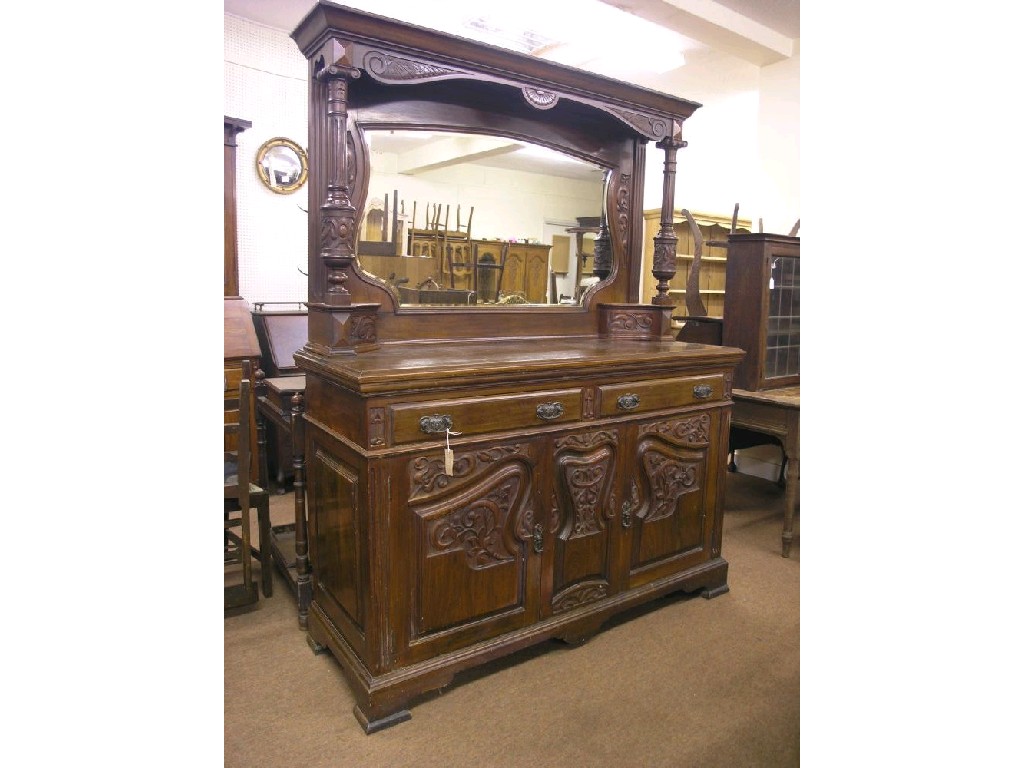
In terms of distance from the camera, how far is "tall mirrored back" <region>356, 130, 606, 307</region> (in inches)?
91.2

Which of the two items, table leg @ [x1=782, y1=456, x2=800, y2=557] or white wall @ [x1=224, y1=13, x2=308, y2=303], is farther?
white wall @ [x1=224, y1=13, x2=308, y2=303]

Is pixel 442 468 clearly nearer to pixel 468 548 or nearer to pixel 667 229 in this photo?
pixel 468 548

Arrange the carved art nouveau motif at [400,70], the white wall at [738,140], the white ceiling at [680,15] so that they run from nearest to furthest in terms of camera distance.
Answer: the carved art nouveau motif at [400,70] → the white ceiling at [680,15] → the white wall at [738,140]

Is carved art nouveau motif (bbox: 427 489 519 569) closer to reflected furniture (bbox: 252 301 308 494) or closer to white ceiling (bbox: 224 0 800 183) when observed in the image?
reflected furniture (bbox: 252 301 308 494)

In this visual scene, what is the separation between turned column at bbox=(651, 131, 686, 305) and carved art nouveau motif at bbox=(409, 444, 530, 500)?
1.12m

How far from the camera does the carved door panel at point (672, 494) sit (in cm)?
242

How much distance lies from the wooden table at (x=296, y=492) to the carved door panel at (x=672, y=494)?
1.16m

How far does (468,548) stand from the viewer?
6.64ft

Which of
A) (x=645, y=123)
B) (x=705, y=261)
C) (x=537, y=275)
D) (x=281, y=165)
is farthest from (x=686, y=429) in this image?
(x=705, y=261)

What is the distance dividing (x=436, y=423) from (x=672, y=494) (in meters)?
1.08

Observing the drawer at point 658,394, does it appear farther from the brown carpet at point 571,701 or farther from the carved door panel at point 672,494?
the brown carpet at point 571,701

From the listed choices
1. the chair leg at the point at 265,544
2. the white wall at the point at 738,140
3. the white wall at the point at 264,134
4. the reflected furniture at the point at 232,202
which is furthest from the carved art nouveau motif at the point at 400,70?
the white wall at the point at 264,134

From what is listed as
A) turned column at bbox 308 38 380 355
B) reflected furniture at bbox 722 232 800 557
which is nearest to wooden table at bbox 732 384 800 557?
reflected furniture at bbox 722 232 800 557
